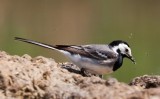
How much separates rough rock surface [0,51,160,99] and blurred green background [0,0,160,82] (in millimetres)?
5940

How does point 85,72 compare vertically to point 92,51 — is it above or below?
below

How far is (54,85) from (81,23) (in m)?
8.96

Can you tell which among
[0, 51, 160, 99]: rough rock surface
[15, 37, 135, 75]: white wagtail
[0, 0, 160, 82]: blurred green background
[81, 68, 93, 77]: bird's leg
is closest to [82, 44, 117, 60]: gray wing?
[15, 37, 135, 75]: white wagtail

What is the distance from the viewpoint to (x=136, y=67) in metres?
13.4

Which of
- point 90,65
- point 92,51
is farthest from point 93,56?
point 90,65

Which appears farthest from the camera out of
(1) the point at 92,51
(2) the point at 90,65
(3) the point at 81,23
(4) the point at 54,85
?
(3) the point at 81,23

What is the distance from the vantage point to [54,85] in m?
7.83

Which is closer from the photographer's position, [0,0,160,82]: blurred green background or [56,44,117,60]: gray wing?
[56,44,117,60]: gray wing

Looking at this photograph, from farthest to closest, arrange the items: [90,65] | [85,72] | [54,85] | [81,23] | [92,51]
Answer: [81,23] < [92,51] < [90,65] < [85,72] < [54,85]

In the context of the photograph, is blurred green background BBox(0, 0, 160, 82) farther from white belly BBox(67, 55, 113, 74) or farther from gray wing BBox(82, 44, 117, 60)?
white belly BBox(67, 55, 113, 74)

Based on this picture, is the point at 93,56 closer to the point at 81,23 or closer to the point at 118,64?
the point at 118,64

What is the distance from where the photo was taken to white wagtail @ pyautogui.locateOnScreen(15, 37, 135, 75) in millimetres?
9414

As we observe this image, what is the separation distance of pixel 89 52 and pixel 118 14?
7.62 metres

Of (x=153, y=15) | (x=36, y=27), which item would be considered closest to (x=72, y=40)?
(x=36, y=27)
